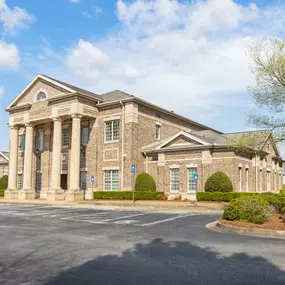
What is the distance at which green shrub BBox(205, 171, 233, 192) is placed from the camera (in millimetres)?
30328

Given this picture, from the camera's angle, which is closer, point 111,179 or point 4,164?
point 111,179

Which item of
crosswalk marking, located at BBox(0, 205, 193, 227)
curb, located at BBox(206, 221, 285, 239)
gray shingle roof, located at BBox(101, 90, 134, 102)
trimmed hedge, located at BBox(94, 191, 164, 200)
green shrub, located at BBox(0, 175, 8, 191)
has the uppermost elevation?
gray shingle roof, located at BBox(101, 90, 134, 102)

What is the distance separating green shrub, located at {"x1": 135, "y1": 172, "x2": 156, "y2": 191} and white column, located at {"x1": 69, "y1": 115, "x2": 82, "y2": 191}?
6.07m

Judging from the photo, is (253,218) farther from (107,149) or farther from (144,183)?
(107,149)

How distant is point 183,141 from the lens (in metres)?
34.0

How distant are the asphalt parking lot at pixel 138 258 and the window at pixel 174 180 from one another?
20667mm

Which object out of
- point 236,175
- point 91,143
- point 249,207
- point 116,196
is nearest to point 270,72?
point 249,207

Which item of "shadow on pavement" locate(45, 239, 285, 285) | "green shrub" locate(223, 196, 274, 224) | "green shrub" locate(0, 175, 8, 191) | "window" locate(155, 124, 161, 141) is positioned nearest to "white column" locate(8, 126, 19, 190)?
"green shrub" locate(0, 175, 8, 191)

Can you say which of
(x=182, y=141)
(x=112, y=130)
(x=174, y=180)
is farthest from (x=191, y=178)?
(x=112, y=130)

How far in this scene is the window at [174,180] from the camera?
33.9m

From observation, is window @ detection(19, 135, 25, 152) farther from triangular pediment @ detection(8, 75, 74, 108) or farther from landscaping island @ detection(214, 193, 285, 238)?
landscaping island @ detection(214, 193, 285, 238)

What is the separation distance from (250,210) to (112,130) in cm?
2405

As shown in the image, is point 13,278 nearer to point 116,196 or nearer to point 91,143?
point 116,196

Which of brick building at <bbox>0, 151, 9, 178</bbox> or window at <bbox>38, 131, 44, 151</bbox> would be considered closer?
window at <bbox>38, 131, 44, 151</bbox>
